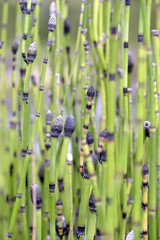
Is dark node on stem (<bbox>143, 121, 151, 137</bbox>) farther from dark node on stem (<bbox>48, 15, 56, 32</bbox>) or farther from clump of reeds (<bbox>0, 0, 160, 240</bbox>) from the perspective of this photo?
dark node on stem (<bbox>48, 15, 56, 32</bbox>)

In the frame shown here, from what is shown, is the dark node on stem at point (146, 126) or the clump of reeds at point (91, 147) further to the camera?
the dark node on stem at point (146, 126)

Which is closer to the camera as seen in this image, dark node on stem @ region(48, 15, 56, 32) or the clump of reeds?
the clump of reeds

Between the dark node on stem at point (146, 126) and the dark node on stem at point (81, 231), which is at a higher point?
the dark node on stem at point (146, 126)

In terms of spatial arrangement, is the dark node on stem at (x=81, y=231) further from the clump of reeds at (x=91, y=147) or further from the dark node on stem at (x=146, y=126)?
the dark node on stem at (x=146, y=126)

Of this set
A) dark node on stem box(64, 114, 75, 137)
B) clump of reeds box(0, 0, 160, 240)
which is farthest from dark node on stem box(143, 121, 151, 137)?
dark node on stem box(64, 114, 75, 137)

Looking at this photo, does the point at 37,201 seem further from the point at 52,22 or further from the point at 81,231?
the point at 52,22

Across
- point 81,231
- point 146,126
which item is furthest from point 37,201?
point 146,126

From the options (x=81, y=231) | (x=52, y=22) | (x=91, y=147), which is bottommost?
(x=81, y=231)

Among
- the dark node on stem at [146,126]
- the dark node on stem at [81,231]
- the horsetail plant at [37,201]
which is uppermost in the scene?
the dark node on stem at [146,126]

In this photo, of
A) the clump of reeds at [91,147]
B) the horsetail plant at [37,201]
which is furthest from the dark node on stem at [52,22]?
the horsetail plant at [37,201]

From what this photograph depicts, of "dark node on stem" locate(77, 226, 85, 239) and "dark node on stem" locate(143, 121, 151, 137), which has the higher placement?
"dark node on stem" locate(143, 121, 151, 137)

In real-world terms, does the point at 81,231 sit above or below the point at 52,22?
below

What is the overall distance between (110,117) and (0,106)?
0.78 m

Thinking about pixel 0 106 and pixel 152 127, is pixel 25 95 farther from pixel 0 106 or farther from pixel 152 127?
pixel 0 106
